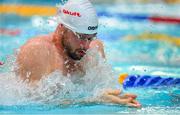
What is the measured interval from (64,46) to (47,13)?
6945 millimetres

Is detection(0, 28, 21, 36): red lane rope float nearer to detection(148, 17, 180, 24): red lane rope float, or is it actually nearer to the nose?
detection(148, 17, 180, 24): red lane rope float

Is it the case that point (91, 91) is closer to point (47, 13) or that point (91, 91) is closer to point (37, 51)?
point (37, 51)

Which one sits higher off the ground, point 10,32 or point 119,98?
point 10,32

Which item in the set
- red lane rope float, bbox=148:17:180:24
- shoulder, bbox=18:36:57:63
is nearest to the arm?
shoulder, bbox=18:36:57:63

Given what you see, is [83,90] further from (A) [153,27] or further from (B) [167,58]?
(A) [153,27]

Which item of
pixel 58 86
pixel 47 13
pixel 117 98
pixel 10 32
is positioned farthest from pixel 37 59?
pixel 47 13

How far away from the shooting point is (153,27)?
10.3 m

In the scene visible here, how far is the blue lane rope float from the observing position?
5.38 metres

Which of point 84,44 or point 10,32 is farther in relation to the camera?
point 10,32

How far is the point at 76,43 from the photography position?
425 cm

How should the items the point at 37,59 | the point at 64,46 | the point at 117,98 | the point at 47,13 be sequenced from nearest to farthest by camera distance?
the point at 117,98
the point at 37,59
the point at 64,46
the point at 47,13

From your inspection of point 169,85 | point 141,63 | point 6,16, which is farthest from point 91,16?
point 6,16

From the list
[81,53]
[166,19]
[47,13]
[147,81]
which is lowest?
[147,81]

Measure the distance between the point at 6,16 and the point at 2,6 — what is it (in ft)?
2.13
